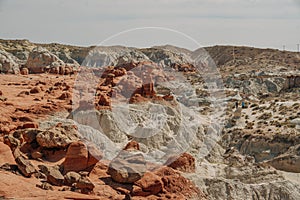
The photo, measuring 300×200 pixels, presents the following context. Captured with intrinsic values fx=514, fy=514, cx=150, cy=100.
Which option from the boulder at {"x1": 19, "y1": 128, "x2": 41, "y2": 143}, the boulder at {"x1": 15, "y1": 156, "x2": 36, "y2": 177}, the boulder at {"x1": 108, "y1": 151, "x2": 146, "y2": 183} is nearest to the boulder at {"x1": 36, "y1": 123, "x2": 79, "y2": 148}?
the boulder at {"x1": 19, "y1": 128, "x2": 41, "y2": 143}

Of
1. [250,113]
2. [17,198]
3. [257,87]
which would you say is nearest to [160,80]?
[250,113]

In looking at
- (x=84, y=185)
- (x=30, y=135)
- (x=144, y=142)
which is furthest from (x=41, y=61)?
(x=84, y=185)

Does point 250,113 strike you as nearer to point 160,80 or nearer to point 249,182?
point 160,80

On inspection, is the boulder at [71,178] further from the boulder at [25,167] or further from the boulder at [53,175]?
the boulder at [25,167]

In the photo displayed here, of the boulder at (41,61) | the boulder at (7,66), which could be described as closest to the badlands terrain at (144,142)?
the boulder at (7,66)

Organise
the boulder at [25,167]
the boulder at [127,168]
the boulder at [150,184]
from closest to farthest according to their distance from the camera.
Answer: the boulder at [25,167], the boulder at [150,184], the boulder at [127,168]

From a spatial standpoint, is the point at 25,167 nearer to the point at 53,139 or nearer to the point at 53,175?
the point at 53,175
